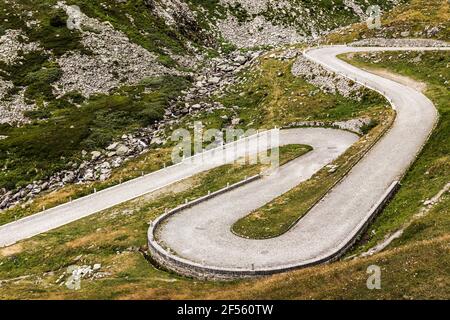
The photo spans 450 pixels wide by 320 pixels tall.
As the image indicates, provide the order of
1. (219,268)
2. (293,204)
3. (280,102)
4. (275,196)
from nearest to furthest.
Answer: (219,268), (293,204), (275,196), (280,102)

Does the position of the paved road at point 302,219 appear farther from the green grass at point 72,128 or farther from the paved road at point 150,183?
the green grass at point 72,128

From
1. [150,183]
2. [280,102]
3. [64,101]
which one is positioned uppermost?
[64,101]

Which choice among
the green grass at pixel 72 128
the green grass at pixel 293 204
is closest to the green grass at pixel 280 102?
the green grass at pixel 72 128

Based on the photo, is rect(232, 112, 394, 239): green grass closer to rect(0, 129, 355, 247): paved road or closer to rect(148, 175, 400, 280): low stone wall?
rect(0, 129, 355, 247): paved road

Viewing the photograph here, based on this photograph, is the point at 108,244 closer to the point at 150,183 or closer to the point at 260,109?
the point at 150,183

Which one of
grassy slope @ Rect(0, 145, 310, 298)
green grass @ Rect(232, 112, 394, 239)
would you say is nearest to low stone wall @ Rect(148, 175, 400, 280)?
grassy slope @ Rect(0, 145, 310, 298)

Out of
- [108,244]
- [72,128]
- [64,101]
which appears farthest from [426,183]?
[64,101]
